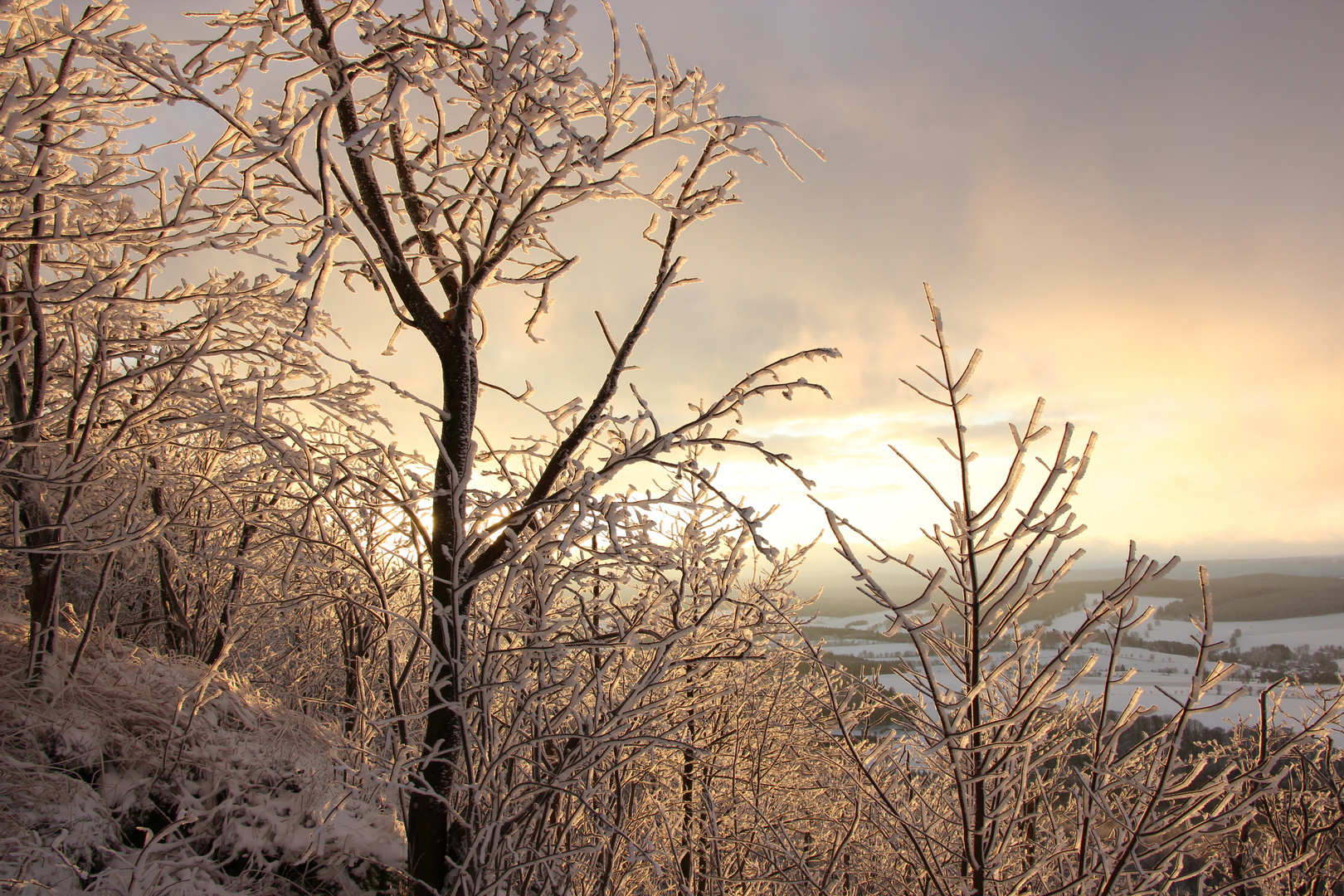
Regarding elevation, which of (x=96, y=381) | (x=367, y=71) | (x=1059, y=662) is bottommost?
(x=1059, y=662)

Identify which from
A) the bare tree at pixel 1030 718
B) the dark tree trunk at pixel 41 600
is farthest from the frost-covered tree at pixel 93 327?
the bare tree at pixel 1030 718

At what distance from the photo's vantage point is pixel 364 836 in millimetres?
4266

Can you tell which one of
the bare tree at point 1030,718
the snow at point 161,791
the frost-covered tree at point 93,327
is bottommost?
the snow at point 161,791

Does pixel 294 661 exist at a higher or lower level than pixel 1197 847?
lower

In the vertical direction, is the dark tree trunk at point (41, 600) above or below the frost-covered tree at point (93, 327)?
below

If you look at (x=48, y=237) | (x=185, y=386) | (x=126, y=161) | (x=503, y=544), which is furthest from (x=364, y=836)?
(x=126, y=161)

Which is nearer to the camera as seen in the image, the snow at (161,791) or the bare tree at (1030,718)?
the bare tree at (1030,718)

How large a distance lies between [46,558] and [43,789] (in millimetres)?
1833

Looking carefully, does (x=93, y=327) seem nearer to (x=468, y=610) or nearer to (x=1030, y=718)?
(x=468, y=610)

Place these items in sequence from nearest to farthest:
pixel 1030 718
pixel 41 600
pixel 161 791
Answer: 1. pixel 1030 718
2. pixel 161 791
3. pixel 41 600

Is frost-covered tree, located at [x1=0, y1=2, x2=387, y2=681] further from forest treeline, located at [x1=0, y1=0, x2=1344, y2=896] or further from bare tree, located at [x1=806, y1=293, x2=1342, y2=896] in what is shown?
bare tree, located at [x1=806, y1=293, x2=1342, y2=896]

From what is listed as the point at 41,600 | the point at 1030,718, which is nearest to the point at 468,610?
the point at 1030,718

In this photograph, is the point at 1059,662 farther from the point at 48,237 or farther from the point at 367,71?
the point at 48,237

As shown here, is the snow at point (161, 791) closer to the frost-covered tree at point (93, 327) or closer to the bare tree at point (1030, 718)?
the frost-covered tree at point (93, 327)
